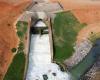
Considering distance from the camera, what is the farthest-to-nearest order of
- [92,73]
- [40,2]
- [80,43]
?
[40,2] → [80,43] → [92,73]

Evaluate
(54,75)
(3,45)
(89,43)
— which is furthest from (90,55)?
(3,45)

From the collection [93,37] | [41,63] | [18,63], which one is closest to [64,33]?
[93,37]

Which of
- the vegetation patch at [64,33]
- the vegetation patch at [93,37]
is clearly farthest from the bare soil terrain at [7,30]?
the vegetation patch at [93,37]

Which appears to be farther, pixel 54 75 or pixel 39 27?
pixel 39 27

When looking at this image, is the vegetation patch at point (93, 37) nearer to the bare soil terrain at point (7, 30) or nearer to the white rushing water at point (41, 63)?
the white rushing water at point (41, 63)

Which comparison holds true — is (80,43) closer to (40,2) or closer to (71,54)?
(71,54)

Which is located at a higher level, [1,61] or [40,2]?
[40,2]

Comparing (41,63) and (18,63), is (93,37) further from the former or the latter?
(18,63)
